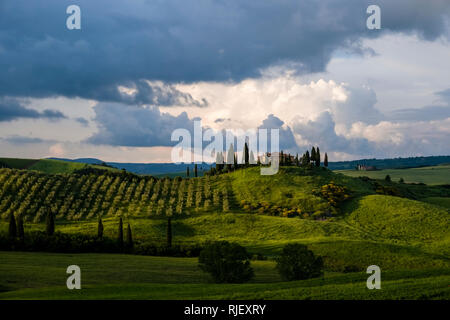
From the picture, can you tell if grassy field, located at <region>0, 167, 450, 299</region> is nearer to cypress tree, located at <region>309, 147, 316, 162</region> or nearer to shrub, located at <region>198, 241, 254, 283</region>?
shrub, located at <region>198, 241, 254, 283</region>

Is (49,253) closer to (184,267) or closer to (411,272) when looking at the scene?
(184,267)

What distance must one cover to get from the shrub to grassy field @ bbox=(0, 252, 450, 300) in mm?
2005

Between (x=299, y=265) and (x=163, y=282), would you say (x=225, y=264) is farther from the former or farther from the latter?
(x=299, y=265)

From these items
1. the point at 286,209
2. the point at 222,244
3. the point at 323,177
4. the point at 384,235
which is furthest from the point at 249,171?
the point at 222,244

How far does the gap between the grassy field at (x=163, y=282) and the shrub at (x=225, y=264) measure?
2005 mm

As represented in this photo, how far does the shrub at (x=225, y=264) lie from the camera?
5122 centimetres

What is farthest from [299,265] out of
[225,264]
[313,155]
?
[313,155]

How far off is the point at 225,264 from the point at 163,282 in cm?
731

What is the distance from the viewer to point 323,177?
5792 inches

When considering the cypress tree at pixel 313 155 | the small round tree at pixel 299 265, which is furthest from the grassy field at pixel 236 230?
the cypress tree at pixel 313 155

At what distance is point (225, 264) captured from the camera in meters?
51.4

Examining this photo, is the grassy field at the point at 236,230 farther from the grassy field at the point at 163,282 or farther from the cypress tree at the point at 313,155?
the cypress tree at the point at 313,155

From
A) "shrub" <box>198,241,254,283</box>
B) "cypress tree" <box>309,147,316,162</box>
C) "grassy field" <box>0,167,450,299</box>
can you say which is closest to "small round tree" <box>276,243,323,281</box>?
"grassy field" <box>0,167,450,299</box>

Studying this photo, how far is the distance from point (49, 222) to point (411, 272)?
63866 millimetres
